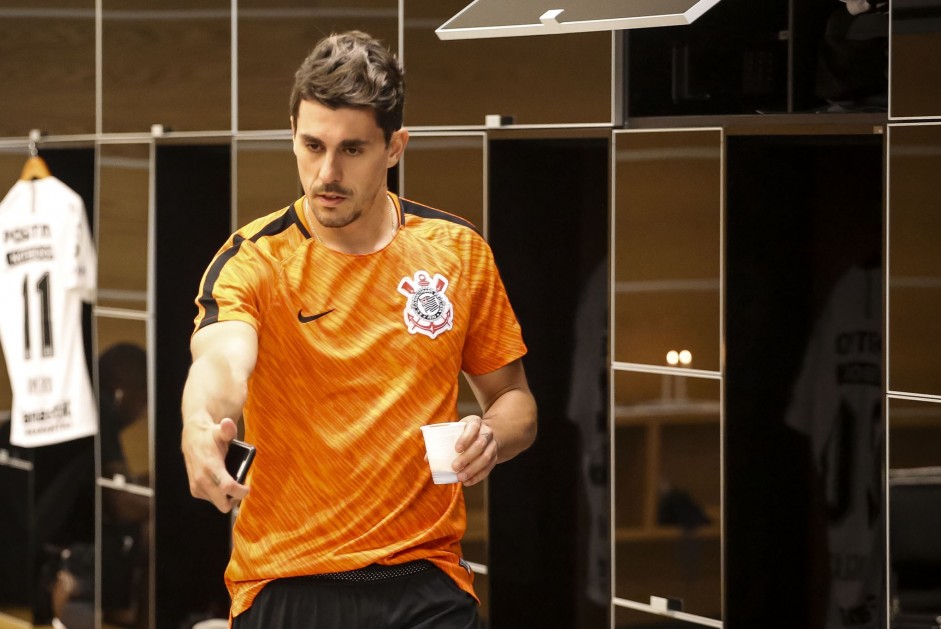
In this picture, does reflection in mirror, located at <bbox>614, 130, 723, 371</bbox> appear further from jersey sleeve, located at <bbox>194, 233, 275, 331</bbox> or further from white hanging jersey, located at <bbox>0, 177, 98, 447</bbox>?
white hanging jersey, located at <bbox>0, 177, 98, 447</bbox>

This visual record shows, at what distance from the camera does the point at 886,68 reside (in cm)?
355

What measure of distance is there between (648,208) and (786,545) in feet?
3.29

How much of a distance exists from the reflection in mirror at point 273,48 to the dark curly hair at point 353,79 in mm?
1963

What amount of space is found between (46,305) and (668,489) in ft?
9.03

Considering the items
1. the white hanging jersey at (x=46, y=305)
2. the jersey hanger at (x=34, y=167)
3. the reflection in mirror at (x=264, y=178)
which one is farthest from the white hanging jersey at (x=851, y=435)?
the jersey hanger at (x=34, y=167)

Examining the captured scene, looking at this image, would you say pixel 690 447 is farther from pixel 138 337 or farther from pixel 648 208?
pixel 138 337

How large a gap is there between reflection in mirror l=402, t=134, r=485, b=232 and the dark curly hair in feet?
5.26

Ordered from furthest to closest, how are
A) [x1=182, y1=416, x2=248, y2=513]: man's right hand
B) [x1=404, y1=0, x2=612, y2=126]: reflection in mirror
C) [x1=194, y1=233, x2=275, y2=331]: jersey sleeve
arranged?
1. [x1=404, y1=0, x2=612, y2=126]: reflection in mirror
2. [x1=194, y1=233, x2=275, y2=331]: jersey sleeve
3. [x1=182, y1=416, x2=248, y2=513]: man's right hand

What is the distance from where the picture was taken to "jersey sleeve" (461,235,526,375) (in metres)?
2.71

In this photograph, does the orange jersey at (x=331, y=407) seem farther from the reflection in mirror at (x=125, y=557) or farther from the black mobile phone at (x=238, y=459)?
the reflection in mirror at (x=125, y=557)

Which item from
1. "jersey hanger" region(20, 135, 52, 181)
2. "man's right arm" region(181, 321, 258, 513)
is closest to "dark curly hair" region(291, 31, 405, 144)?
"man's right arm" region(181, 321, 258, 513)

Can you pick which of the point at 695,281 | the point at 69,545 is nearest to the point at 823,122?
the point at 695,281

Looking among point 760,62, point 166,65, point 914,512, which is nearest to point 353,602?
point 914,512

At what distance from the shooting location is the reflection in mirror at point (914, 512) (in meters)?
3.29
